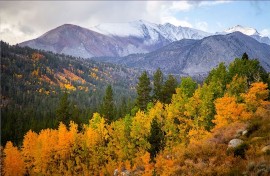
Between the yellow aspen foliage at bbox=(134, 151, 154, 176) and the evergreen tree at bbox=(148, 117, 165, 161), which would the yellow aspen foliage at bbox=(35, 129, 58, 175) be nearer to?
the yellow aspen foliage at bbox=(134, 151, 154, 176)

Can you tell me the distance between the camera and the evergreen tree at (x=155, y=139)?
61.6 m

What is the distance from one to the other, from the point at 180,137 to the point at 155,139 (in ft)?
16.7

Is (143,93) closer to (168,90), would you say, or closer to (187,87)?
(168,90)

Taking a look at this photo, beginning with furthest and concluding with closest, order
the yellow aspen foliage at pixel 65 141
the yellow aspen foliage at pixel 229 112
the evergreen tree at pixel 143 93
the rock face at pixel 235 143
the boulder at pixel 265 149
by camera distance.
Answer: the evergreen tree at pixel 143 93, the yellow aspen foliage at pixel 65 141, the yellow aspen foliage at pixel 229 112, the rock face at pixel 235 143, the boulder at pixel 265 149

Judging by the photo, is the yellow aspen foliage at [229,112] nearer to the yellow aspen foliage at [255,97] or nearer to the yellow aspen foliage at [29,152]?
the yellow aspen foliage at [255,97]

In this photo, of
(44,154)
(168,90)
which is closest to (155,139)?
(168,90)

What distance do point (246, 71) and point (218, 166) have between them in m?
38.3

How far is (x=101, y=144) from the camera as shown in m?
76.8

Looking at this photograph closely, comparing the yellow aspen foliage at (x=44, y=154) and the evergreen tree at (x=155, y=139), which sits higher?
the evergreen tree at (x=155, y=139)

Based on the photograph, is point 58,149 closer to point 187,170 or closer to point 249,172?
point 187,170

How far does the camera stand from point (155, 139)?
62250 millimetres

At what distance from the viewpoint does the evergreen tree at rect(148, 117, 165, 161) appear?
61.6 m

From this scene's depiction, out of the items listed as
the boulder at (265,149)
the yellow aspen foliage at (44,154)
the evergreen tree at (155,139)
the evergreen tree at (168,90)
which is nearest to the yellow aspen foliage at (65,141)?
the yellow aspen foliage at (44,154)

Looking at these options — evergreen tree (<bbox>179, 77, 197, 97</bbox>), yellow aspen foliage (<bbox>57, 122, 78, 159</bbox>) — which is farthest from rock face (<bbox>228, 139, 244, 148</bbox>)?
yellow aspen foliage (<bbox>57, 122, 78, 159</bbox>)
